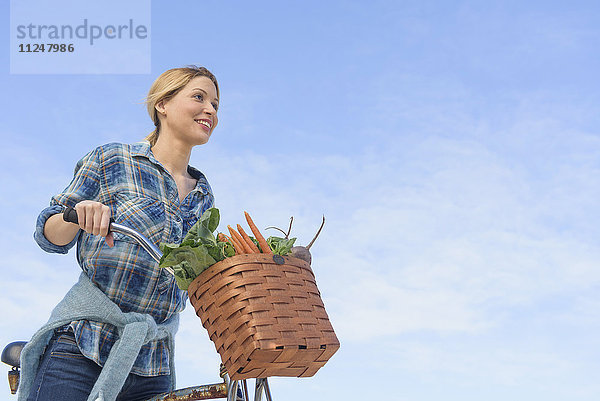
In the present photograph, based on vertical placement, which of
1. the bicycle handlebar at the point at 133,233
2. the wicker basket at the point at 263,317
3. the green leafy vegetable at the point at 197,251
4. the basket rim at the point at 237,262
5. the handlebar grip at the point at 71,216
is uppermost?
the handlebar grip at the point at 71,216

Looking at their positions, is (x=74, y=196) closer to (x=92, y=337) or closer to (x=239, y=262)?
(x=92, y=337)

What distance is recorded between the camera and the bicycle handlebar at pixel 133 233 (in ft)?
6.68

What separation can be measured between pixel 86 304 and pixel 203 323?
0.74m

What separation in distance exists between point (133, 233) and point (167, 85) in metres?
0.93

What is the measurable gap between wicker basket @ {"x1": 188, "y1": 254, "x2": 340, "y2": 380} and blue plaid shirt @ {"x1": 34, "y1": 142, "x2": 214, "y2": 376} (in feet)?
2.16

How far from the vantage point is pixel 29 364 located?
243 cm

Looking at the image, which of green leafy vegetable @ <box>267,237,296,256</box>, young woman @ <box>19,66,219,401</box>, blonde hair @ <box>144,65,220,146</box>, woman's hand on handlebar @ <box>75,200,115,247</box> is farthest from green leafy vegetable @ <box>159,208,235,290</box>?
blonde hair @ <box>144,65,220,146</box>

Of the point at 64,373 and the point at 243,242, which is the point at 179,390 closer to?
the point at 64,373

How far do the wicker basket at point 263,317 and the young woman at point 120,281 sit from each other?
0.64 metres

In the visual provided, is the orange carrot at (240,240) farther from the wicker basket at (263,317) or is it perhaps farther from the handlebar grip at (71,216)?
the handlebar grip at (71,216)

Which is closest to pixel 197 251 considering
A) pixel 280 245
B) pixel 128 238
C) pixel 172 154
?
pixel 280 245

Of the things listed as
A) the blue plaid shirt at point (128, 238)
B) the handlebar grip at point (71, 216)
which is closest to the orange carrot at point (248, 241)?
the handlebar grip at point (71, 216)

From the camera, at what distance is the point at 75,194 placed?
8.13 ft

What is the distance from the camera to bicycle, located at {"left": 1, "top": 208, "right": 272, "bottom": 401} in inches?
76.6
